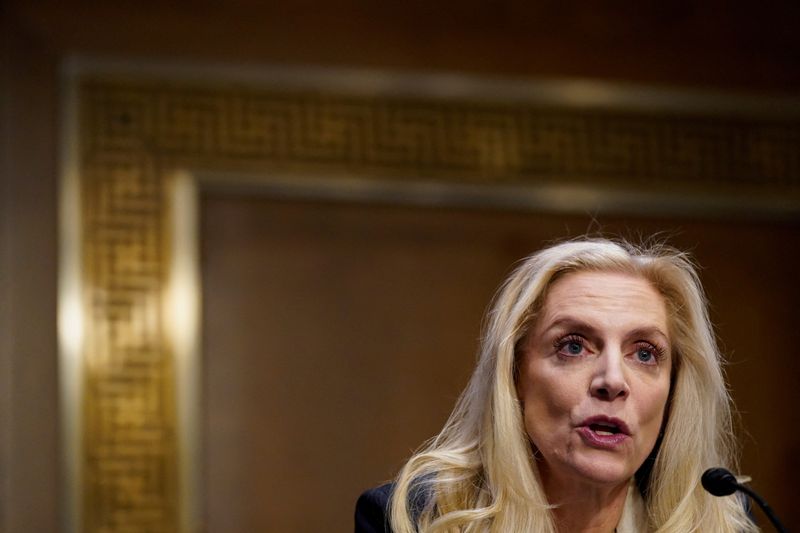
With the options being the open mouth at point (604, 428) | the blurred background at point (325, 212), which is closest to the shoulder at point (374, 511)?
the open mouth at point (604, 428)

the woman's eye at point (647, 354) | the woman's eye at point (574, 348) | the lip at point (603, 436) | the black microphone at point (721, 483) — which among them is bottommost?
the black microphone at point (721, 483)

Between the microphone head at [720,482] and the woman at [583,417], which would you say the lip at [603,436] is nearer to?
the woman at [583,417]

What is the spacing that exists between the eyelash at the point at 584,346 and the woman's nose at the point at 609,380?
0.06 meters

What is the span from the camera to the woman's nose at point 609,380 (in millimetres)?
2291

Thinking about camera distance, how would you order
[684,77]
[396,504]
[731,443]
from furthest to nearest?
[684,77]
[731,443]
[396,504]

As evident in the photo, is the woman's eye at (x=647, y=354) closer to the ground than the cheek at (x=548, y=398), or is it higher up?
higher up

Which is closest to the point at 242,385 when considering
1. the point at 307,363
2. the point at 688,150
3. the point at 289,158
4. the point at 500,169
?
the point at 307,363

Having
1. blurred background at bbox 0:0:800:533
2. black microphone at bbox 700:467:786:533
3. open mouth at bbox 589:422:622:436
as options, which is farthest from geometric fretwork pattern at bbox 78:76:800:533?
black microphone at bbox 700:467:786:533

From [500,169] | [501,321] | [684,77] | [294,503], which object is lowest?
[294,503]

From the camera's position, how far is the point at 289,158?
5.00 metres

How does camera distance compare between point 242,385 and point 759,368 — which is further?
point 759,368

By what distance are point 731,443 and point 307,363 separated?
8.16ft

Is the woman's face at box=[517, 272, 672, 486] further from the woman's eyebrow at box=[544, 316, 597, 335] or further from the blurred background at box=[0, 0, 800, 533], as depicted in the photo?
the blurred background at box=[0, 0, 800, 533]

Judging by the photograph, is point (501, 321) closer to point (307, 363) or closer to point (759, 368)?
point (307, 363)
